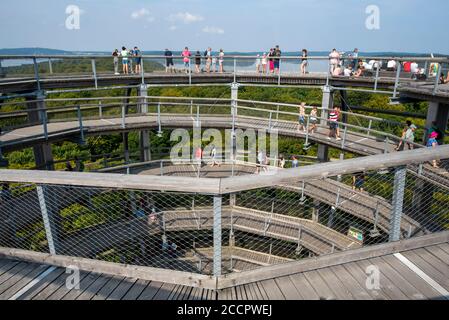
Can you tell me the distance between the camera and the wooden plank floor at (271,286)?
3.29 m

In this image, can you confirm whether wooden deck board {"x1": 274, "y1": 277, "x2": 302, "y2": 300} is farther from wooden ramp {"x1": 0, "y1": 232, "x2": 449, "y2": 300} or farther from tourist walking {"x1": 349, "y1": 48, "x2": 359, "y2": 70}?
tourist walking {"x1": 349, "y1": 48, "x2": 359, "y2": 70}

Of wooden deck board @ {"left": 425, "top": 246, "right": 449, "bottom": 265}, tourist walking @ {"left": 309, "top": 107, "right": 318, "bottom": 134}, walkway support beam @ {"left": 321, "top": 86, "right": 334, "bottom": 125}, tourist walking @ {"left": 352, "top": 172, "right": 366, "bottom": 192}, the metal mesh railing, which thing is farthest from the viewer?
walkway support beam @ {"left": 321, "top": 86, "right": 334, "bottom": 125}

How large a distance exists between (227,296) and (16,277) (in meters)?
→ 2.23

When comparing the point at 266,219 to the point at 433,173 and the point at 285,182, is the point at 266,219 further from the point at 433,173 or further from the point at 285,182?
the point at 285,182

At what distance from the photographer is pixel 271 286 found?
3447 mm

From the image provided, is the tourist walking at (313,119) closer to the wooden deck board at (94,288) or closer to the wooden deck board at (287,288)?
the wooden deck board at (287,288)

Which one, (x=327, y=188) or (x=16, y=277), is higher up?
Answer: (x=16, y=277)

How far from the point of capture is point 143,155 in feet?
59.1

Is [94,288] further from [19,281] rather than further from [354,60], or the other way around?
[354,60]

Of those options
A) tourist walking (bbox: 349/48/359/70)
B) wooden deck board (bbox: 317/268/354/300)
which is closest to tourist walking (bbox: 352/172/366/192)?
tourist walking (bbox: 349/48/359/70)

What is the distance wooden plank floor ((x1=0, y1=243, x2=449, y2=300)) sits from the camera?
10.8ft

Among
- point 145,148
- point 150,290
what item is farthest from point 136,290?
point 145,148

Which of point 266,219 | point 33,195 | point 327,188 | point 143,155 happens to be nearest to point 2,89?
point 33,195

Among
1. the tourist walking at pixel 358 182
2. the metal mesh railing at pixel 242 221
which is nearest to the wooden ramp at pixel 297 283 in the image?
the metal mesh railing at pixel 242 221
